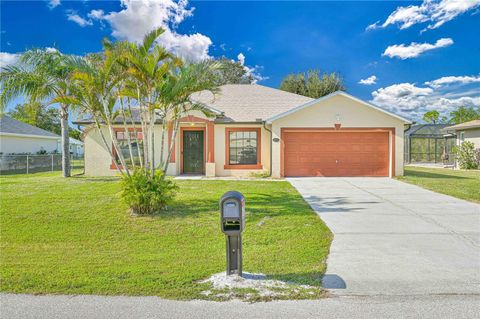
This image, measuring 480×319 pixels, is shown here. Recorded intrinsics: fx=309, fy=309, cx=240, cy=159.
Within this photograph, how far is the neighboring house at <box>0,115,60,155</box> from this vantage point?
23.6m

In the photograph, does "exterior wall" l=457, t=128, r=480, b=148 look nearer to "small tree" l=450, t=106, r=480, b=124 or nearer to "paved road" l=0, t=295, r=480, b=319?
"paved road" l=0, t=295, r=480, b=319

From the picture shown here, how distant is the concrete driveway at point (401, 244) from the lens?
12.3 ft

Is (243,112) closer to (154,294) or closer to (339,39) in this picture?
(339,39)

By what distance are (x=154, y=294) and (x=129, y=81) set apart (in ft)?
19.3

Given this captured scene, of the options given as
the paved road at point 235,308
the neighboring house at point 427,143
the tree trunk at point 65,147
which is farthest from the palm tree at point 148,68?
the neighboring house at point 427,143

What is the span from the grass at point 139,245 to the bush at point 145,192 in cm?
29

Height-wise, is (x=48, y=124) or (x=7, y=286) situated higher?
(x=48, y=124)

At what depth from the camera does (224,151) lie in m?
16.0

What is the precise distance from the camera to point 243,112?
56.2ft

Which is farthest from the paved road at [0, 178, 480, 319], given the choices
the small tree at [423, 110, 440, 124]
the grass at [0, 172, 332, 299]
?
the small tree at [423, 110, 440, 124]

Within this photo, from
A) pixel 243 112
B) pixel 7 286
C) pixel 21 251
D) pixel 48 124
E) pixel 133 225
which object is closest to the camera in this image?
pixel 7 286

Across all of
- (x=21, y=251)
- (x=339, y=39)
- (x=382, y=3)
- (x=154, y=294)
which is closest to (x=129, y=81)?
(x=21, y=251)

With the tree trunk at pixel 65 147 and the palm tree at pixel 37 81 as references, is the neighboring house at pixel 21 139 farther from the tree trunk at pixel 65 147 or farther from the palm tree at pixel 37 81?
the palm tree at pixel 37 81

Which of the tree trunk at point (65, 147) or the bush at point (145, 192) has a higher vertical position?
the tree trunk at point (65, 147)
